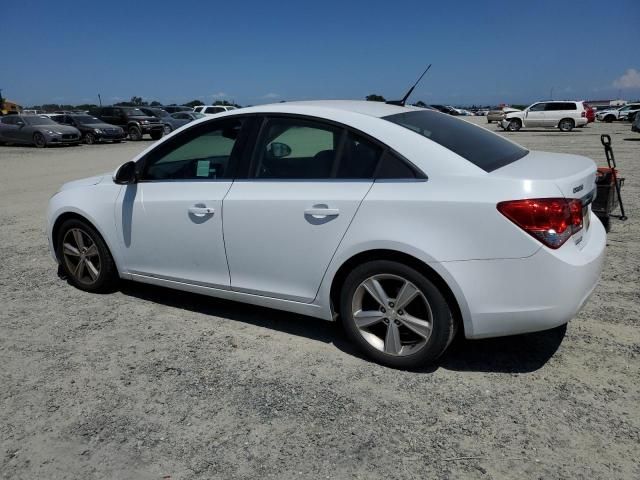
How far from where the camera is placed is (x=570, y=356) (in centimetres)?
352

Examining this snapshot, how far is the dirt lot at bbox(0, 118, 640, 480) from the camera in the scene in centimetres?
259

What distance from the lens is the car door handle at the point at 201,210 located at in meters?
3.86

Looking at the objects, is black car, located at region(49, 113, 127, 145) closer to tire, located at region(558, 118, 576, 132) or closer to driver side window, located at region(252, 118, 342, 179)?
tire, located at region(558, 118, 576, 132)

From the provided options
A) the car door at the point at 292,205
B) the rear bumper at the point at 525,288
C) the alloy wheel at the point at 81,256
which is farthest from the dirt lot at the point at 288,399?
the car door at the point at 292,205

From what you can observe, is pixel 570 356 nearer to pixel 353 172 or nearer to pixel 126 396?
pixel 353 172

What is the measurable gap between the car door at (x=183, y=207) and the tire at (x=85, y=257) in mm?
332

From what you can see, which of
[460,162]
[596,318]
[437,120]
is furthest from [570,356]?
[437,120]

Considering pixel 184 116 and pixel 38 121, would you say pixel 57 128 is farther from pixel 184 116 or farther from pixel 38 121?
pixel 184 116

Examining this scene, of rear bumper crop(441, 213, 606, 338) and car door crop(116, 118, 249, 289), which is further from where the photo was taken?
car door crop(116, 118, 249, 289)

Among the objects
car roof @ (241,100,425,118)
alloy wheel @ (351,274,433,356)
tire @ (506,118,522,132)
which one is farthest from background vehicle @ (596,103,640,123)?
alloy wheel @ (351,274,433,356)

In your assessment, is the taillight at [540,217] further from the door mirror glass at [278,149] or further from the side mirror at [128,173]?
the side mirror at [128,173]

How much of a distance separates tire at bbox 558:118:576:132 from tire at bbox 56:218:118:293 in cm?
3255

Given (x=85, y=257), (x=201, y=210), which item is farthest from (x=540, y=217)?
(x=85, y=257)

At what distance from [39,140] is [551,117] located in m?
27.9
